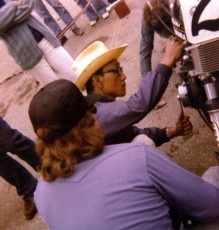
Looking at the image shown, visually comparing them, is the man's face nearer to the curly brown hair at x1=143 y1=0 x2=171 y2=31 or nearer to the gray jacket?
the curly brown hair at x1=143 y1=0 x2=171 y2=31

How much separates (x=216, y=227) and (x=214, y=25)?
0.92m

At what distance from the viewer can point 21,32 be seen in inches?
128

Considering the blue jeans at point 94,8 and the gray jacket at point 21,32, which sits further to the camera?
the blue jeans at point 94,8

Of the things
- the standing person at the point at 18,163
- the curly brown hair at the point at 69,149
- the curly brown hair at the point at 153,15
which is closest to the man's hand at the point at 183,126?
the curly brown hair at the point at 153,15

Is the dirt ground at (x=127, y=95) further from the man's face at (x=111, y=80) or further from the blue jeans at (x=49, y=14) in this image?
the man's face at (x=111, y=80)

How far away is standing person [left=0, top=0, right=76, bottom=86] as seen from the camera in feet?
10.3

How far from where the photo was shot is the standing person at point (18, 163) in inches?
121

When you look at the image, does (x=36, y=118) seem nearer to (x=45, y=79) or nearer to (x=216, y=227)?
(x=216, y=227)

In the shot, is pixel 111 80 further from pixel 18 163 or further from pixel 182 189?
pixel 18 163

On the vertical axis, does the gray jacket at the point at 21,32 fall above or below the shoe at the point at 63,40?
above

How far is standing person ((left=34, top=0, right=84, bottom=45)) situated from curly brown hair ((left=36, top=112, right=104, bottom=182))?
5.19 meters

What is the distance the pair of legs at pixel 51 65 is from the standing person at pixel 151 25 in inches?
28.7

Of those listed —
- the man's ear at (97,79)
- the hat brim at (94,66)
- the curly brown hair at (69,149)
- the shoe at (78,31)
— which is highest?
the curly brown hair at (69,149)

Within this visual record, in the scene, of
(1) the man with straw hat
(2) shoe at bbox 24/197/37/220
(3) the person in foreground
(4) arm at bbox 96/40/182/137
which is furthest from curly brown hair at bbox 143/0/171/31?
(2) shoe at bbox 24/197/37/220
